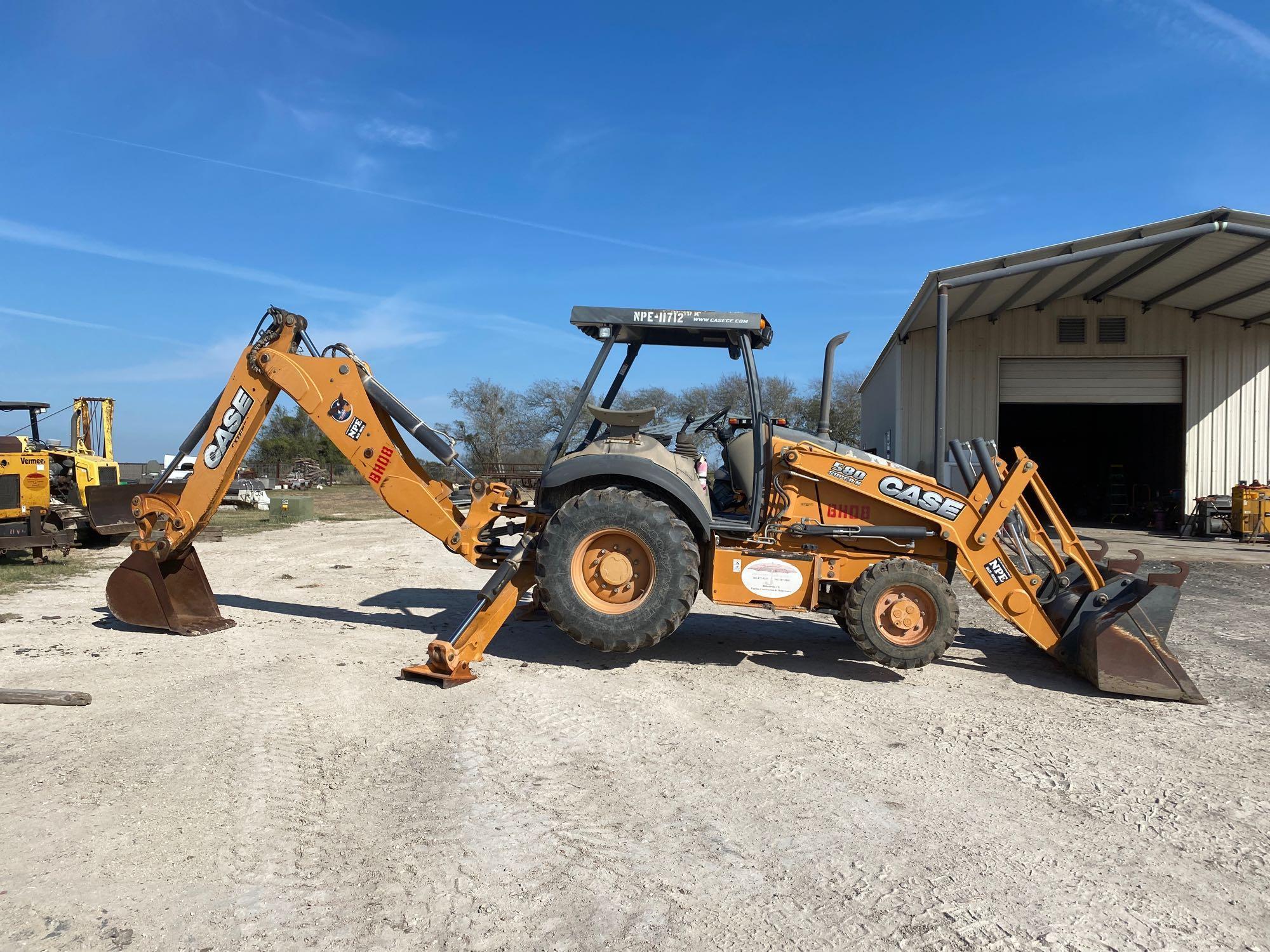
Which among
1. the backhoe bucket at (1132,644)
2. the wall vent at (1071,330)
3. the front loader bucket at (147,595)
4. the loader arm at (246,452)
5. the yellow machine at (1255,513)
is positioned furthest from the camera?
the wall vent at (1071,330)

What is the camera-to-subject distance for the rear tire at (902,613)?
19.0 ft

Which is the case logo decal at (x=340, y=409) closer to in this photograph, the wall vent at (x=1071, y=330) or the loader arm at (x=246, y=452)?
the loader arm at (x=246, y=452)

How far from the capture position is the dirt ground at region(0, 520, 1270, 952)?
290cm

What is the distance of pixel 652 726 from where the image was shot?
4.97 metres

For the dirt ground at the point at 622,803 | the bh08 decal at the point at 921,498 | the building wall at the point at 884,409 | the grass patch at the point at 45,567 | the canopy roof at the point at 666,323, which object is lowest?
the dirt ground at the point at 622,803

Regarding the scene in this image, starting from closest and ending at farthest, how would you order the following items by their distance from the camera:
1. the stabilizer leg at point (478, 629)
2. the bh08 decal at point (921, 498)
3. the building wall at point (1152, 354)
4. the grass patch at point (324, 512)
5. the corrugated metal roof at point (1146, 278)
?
the stabilizer leg at point (478, 629) < the bh08 decal at point (921, 498) < the corrugated metal roof at point (1146, 278) < the grass patch at point (324, 512) < the building wall at point (1152, 354)

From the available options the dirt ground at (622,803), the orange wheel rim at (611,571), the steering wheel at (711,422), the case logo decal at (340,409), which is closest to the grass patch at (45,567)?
the dirt ground at (622,803)

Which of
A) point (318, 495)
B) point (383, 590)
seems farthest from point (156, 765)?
point (318, 495)

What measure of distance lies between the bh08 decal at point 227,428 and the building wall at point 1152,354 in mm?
15746

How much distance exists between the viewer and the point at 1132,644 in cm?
554

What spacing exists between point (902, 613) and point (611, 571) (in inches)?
80.0

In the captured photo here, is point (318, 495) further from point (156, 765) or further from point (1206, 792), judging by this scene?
point (1206, 792)

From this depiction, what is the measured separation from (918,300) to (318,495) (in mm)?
25577

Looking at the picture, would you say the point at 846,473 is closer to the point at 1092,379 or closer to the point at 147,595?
the point at 147,595
